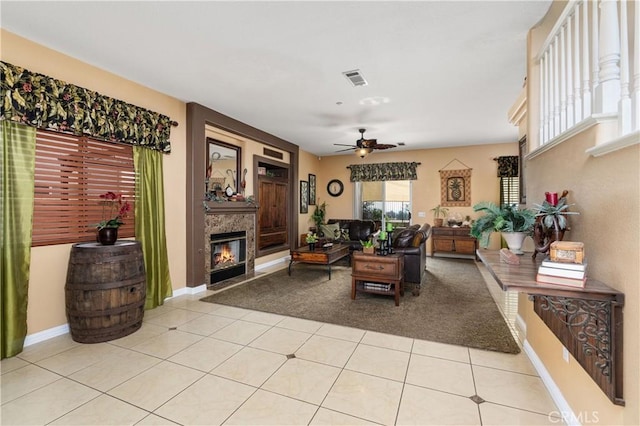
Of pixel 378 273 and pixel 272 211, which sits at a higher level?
pixel 272 211

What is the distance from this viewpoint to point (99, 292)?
263 cm

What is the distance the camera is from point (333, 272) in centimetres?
547

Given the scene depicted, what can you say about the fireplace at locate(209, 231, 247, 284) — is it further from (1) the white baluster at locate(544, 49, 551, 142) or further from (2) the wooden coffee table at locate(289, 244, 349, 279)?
(1) the white baluster at locate(544, 49, 551, 142)

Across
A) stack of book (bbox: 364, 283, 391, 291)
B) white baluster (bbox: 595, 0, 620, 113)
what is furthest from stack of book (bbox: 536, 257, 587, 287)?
stack of book (bbox: 364, 283, 391, 291)

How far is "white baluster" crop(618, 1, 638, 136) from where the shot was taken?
126 cm

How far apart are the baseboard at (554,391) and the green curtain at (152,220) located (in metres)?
3.98

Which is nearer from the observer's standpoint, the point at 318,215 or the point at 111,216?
the point at 111,216

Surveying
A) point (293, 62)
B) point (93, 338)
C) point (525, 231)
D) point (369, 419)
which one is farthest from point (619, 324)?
point (93, 338)

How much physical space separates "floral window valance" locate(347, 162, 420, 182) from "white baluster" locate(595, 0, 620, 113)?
6.24 metres

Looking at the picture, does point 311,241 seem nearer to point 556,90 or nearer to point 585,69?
point 556,90

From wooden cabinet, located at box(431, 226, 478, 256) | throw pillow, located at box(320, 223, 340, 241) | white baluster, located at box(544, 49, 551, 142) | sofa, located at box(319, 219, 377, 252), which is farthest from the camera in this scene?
throw pillow, located at box(320, 223, 340, 241)

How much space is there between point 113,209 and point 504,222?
3799mm

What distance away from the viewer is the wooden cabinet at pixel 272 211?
20.4 feet

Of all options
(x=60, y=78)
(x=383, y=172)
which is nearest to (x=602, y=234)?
(x=60, y=78)
